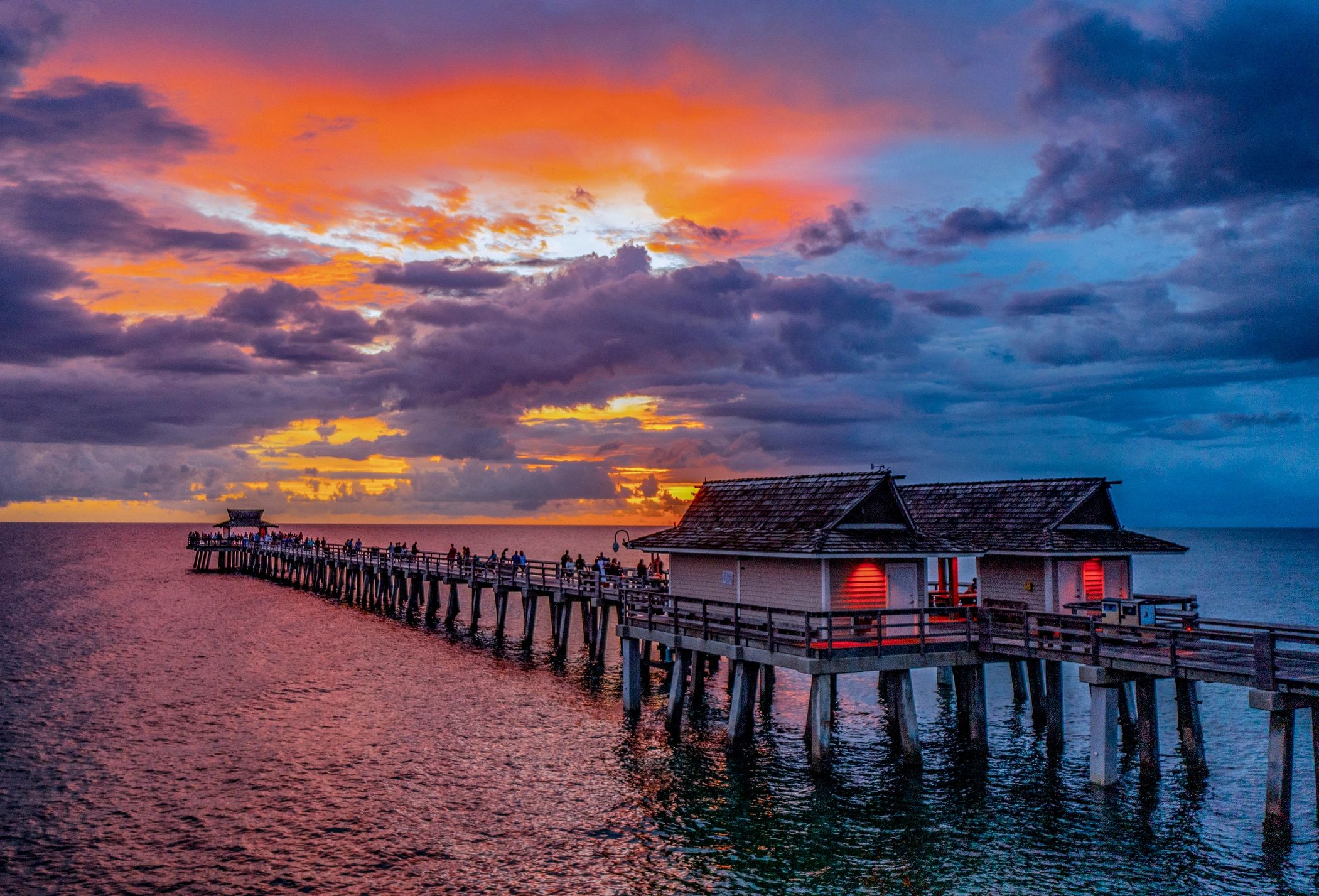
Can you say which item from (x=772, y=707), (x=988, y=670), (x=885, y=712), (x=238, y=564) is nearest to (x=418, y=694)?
(x=772, y=707)

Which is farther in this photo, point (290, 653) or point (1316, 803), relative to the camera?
point (290, 653)

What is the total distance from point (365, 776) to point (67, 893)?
7885 mm

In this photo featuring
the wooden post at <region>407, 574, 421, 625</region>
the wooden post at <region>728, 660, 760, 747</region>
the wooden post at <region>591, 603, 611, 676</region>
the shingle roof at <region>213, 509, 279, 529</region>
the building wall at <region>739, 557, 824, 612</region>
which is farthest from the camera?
the shingle roof at <region>213, 509, 279, 529</region>

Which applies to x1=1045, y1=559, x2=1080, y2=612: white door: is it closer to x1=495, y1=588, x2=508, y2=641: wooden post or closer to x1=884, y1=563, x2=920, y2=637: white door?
x1=884, y1=563, x2=920, y2=637: white door

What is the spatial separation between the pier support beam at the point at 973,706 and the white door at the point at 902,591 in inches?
74.7

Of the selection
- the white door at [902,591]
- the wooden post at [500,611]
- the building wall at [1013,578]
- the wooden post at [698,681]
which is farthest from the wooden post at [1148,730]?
the wooden post at [500,611]

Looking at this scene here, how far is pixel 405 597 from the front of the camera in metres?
69.2

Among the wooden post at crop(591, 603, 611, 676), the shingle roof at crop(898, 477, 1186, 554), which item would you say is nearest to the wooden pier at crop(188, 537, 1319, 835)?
the shingle roof at crop(898, 477, 1186, 554)

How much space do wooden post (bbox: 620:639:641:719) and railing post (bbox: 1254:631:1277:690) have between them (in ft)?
57.6

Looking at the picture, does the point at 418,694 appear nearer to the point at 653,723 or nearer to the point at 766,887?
the point at 653,723

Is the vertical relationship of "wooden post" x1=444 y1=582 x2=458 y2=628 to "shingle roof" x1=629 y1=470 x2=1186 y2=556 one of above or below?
below

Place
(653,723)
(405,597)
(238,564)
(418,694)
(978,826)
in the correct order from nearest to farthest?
(978,826)
(653,723)
(418,694)
(405,597)
(238,564)

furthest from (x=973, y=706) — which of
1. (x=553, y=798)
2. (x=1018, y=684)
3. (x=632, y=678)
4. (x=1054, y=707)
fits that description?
(x=553, y=798)

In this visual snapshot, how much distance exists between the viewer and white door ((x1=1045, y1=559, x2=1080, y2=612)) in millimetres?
28016
